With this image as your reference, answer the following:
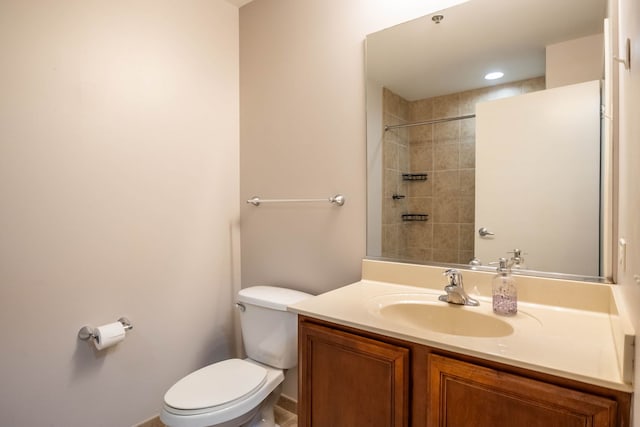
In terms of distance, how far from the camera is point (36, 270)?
1366mm

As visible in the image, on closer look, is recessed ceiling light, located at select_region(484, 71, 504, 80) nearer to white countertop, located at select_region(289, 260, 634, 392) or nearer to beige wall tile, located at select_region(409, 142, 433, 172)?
beige wall tile, located at select_region(409, 142, 433, 172)

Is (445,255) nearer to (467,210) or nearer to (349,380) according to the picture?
(467,210)

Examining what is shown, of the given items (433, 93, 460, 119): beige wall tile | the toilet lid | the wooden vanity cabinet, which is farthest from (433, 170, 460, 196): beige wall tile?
the toilet lid

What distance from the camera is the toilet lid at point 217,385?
1334mm

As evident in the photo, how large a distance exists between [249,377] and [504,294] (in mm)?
1114

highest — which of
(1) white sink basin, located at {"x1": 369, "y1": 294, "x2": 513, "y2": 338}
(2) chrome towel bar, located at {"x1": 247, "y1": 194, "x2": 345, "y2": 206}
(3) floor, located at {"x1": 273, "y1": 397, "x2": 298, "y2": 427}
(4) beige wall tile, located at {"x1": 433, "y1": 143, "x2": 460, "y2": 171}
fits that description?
(4) beige wall tile, located at {"x1": 433, "y1": 143, "x2": 460, "y2": 171}

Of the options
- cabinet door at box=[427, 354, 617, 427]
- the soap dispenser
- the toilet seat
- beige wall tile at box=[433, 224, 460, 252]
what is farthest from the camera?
beige wall tile at box=[433, 224, 460, 252]

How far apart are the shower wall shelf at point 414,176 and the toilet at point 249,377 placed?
30.8 inches

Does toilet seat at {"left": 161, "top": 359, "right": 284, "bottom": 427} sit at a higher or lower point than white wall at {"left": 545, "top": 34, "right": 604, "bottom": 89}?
lower

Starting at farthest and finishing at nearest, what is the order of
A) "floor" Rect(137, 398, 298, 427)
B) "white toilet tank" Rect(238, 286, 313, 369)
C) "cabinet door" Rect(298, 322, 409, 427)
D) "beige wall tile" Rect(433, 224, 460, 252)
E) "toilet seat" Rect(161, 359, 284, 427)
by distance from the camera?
"floor" Rect(137, 398, 298, 427), "white toilet tank" Rect(238, 286, 313, 369), "beige wall tile" Rect(433, 224, 460, 252), "toilet seat" Rect(161, 359, 284, 427), "cabinet door" Rect(298, 322, 409, 427)

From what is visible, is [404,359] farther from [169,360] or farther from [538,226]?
[169,360]

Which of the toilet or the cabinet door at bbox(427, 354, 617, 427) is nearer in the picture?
the cabinet door at bbox(427, 354, 617, 427)

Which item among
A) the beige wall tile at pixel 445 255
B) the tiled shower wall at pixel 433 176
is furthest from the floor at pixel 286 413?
the beige wall tile at pixel 445 255

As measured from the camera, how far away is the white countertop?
72cm
